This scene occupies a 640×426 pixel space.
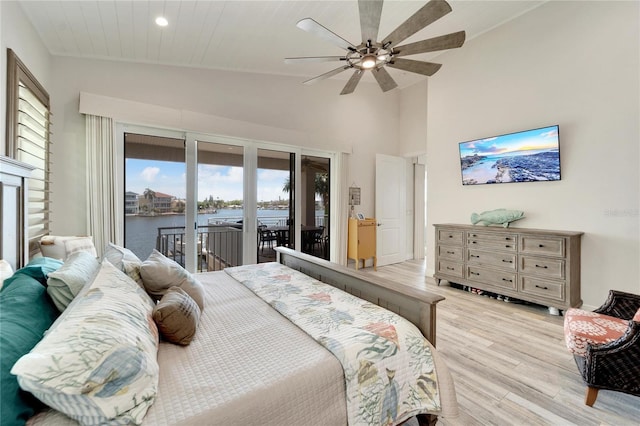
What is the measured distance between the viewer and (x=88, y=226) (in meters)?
3.10

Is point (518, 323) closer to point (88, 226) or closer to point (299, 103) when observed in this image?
point (299, 103)

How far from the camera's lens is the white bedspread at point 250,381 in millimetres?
917

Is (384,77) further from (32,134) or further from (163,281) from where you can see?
(32,134)

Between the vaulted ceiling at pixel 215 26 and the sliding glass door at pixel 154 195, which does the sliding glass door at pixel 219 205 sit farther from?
the vaulted ceiling at pixel 215 26

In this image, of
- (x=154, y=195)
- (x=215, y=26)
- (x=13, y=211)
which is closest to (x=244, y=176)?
Result: (x=154, y=195)

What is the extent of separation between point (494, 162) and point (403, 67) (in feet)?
7.46

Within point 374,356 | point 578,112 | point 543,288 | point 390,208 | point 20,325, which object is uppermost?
point 578,112

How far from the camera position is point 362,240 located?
5.19 meters

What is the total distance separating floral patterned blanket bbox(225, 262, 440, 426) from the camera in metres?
1.18

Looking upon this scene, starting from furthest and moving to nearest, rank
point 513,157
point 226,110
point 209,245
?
point 209,245 → point 226,110 → point 513,157

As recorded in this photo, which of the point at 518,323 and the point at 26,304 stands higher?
the point at 26,304

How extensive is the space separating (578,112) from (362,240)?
134 inches

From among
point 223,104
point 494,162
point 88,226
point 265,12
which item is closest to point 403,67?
point 265,12

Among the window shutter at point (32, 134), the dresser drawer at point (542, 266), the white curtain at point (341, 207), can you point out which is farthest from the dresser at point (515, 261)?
the window shutter at point (32, 134)
